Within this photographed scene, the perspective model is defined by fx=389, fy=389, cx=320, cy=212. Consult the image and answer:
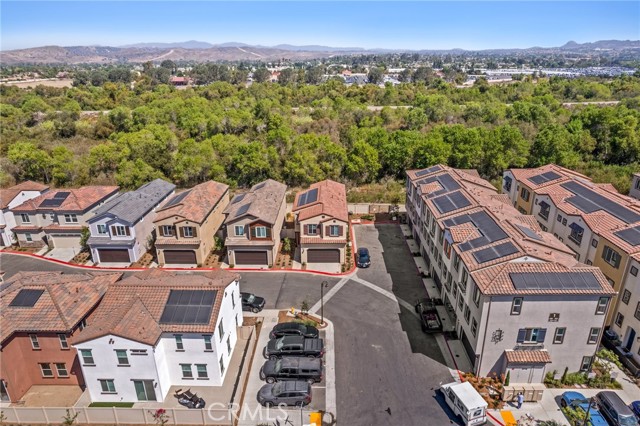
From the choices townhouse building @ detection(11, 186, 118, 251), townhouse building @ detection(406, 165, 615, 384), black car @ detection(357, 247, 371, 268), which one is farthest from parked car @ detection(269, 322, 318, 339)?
townhouse building @ detection(11, 186, 118, 251)

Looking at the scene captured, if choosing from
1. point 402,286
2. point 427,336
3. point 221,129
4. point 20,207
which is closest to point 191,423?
point 427,336

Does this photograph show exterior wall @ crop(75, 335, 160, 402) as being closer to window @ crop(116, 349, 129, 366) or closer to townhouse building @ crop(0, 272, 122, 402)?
window @ crop(116, 349, 129, 366)

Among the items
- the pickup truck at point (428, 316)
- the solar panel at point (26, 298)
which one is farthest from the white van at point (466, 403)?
the solar panel at point (26, 298)

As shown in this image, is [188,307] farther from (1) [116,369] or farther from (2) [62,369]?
(2) [62,369]

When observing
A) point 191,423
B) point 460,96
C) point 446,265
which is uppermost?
point 460,96

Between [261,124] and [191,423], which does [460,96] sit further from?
[191,423]

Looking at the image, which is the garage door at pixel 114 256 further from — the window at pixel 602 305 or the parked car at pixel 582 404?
the window at pixel 602 305

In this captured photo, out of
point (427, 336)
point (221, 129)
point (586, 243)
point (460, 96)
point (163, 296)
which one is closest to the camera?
point (163, 296)
